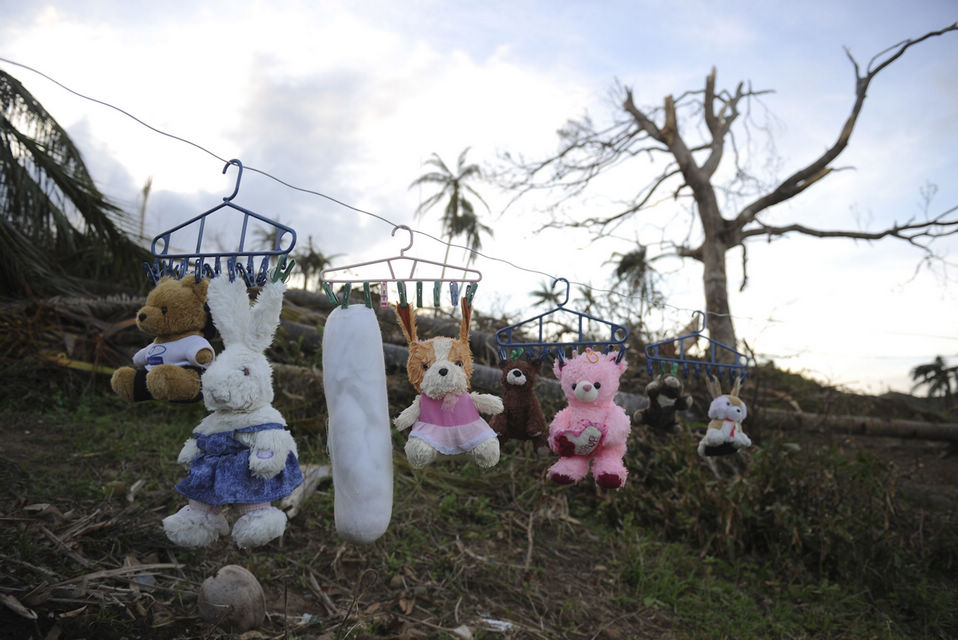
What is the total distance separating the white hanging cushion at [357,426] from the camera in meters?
1.68

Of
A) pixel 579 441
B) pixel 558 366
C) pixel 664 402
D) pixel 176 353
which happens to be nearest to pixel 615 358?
pixel 558 366

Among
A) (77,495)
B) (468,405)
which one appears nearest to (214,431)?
(468,405)

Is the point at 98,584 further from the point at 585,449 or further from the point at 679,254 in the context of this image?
the point at 679,254

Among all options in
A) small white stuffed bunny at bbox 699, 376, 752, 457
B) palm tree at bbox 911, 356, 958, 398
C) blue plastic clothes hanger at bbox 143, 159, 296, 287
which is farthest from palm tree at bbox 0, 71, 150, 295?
palm tree at bbox 911, 356, 958, 398

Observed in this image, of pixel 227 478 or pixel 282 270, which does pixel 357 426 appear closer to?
pixel 227 478

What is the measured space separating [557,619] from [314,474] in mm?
1782

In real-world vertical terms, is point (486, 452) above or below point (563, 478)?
above

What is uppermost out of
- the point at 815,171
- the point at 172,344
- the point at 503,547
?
the point at 815,171

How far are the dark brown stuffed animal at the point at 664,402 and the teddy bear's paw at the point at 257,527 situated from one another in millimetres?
1599

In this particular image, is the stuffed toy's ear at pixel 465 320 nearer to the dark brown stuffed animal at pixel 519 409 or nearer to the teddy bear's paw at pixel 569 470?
the dark brown stuffed animal at pixel 519 409

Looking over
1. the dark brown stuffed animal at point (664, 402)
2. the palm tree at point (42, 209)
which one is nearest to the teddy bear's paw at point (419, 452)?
the dark brown stuffed animal at point (664, 402)

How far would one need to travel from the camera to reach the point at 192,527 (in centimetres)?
161

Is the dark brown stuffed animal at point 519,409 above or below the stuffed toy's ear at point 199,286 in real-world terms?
below

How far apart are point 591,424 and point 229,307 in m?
1.21
